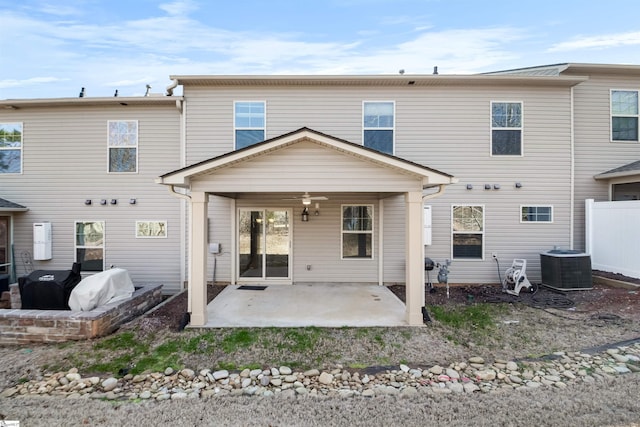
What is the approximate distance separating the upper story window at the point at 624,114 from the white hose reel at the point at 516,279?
459cm

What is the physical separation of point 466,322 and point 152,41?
14100 mm

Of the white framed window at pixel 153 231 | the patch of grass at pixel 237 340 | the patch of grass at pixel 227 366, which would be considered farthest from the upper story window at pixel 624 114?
the white framed window at pixel 153 231

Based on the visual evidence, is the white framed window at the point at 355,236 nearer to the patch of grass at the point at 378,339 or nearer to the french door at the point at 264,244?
the french door at the point at 264,244

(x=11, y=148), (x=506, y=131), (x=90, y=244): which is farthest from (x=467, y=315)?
(x=11, y=148)

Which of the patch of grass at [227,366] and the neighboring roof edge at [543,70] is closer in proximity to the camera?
the patch of grass at [227,366]

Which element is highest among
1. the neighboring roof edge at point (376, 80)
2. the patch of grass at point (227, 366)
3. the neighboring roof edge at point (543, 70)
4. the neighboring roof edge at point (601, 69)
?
the neighboring roof edge at point (543, 70)

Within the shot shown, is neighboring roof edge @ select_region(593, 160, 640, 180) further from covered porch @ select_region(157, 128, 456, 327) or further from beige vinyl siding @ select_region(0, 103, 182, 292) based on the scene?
beige vinyl siding @ select_region(0, 103, 182, 292)

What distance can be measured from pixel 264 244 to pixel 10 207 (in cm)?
662

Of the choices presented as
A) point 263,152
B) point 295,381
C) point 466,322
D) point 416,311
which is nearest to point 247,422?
point 295,381

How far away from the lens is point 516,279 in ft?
23.2

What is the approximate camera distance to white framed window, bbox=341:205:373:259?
26.4 ft

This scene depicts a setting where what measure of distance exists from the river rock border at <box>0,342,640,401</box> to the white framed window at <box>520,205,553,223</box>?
4.46 m

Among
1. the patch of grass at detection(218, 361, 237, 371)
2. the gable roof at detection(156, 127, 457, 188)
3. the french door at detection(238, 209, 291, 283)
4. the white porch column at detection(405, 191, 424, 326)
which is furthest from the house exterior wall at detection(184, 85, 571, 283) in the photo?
the patch of grass at detection(218, 361, 237, 371)

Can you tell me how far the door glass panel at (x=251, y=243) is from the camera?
26.4 ft
